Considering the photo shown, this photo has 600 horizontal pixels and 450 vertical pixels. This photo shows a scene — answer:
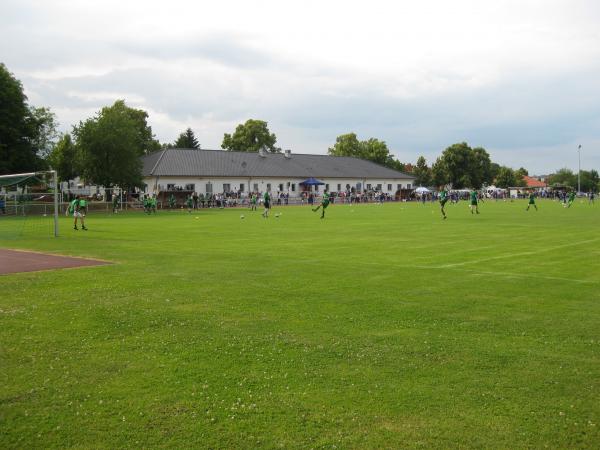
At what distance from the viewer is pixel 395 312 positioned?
9477 millimetres

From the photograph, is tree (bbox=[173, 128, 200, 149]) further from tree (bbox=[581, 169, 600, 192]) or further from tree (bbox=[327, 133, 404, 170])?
tree (bbox=[581, 169, 600, 192])

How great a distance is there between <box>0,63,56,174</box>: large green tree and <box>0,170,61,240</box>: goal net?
19.9 m

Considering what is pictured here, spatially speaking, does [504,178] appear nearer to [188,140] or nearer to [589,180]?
[589,180]

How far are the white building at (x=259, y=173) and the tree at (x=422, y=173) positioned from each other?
2080 centimetres

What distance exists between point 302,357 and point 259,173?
7967cm

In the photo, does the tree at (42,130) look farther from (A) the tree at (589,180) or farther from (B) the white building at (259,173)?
(A) the tree at (589,180)

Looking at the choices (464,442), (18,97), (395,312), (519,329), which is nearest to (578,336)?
(519,329)

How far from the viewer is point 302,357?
7.18 m

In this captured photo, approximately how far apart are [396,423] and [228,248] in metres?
14.6

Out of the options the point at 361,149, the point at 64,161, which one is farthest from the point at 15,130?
the point at 361,149

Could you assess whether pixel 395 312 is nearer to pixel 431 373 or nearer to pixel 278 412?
pixel 431 373

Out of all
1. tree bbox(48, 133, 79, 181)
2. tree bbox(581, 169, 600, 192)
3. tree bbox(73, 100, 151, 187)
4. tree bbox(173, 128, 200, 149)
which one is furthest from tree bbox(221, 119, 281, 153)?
tree bbox(581, 169, 600, 192)

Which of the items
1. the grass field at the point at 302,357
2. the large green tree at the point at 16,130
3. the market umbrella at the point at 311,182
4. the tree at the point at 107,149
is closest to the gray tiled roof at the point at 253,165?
the market umbrella at the point at 311,182

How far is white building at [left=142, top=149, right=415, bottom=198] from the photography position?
254 feet
